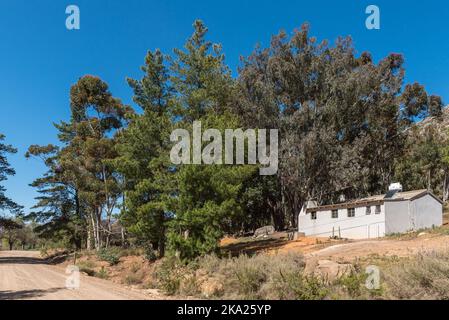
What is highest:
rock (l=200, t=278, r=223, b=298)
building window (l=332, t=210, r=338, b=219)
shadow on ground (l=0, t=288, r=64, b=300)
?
building window (l=332, t=210, r=338, b=219)

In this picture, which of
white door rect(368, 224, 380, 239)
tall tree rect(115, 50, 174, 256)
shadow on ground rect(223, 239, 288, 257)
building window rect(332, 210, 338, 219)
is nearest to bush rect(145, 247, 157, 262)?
tall tree rect(115, 50, 174, 256)

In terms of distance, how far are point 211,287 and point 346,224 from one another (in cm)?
2168

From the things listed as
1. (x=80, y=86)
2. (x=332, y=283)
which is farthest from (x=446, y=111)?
(x=332, y=283)

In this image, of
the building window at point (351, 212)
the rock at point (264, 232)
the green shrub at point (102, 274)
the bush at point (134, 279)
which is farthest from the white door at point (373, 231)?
the green shrub at point (102, 274)

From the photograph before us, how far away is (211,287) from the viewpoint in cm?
1470

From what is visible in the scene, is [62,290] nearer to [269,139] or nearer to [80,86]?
[269,139]

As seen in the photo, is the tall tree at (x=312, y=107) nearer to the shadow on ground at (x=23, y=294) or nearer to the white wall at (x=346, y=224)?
the white wall at (x=346, y=224)

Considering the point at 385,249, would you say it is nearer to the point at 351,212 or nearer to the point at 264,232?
the point at 351,212

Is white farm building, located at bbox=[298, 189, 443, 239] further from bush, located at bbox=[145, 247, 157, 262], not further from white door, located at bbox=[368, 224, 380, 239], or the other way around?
bush, located at bbox=[145, 247, 157, 262]

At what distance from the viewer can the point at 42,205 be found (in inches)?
1896

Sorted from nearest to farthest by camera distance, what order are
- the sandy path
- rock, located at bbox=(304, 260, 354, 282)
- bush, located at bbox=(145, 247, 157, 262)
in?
rock, located at bbox=(304, 260, 354, 282)
the sandy path
bush, located at bbox=(145, 247, 157, 262)

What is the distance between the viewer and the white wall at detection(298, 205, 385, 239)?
30.6 meters

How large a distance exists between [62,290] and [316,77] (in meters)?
31.8

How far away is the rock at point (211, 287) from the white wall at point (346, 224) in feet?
63.3
